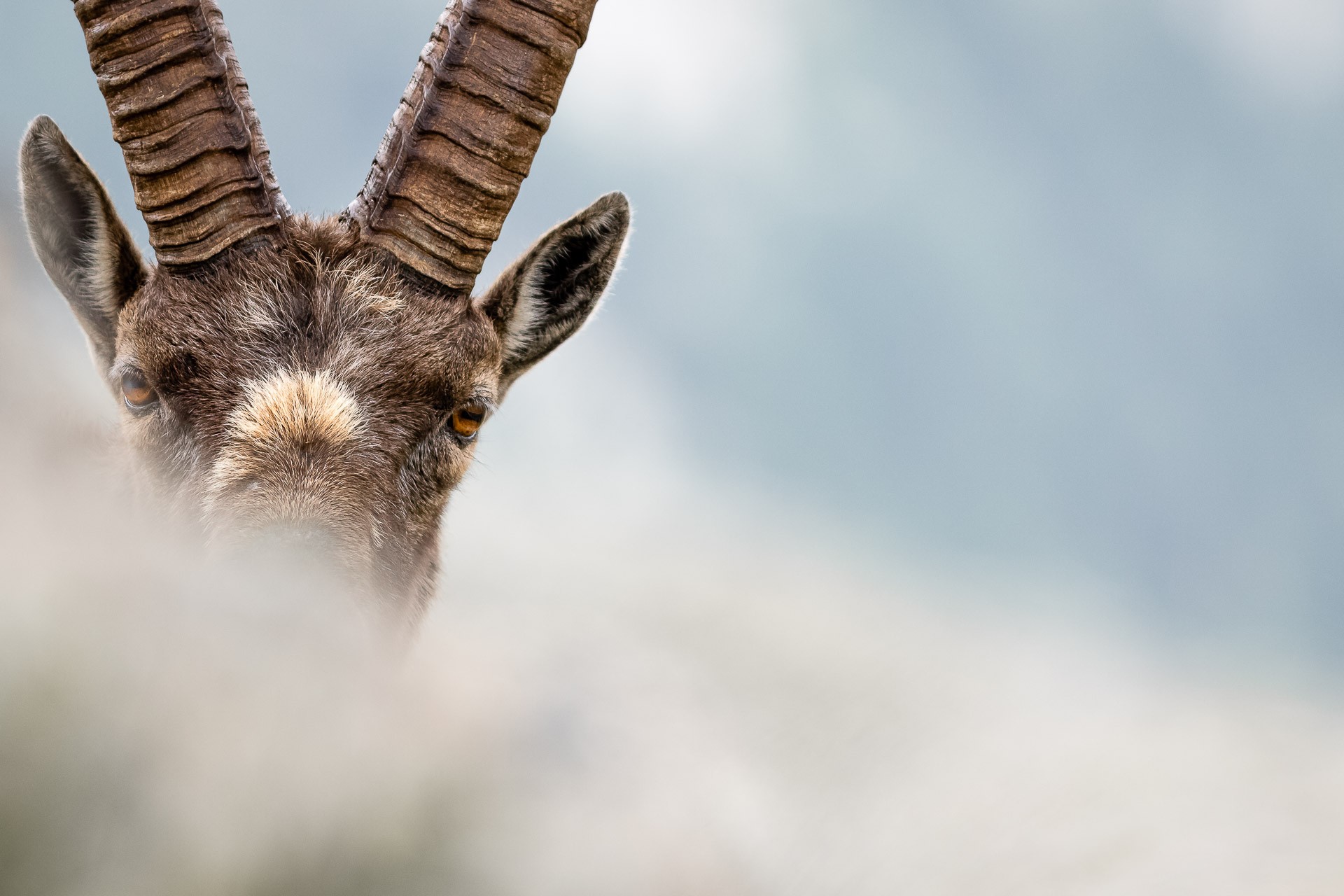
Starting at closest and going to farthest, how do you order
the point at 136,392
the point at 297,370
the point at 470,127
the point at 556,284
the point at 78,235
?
1. the point at 297,370
2. the point at 136,392
3. the point at 470,127
4. the point at 78,235
5. the point at 556,284

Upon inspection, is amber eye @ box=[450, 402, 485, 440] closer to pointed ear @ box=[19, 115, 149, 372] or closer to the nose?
the nose

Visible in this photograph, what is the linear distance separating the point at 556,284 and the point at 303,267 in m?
1.75

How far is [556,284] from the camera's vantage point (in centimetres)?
708

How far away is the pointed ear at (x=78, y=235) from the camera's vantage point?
243 inches

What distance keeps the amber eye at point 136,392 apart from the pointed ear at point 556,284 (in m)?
2.00

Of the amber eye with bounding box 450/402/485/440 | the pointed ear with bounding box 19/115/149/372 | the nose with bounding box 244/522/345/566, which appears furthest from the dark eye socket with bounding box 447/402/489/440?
the pointed ear with bounding box 19/115/149/372

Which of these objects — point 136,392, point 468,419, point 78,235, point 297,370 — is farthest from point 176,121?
point 468,419

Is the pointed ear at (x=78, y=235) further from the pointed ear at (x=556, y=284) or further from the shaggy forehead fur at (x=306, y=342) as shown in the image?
the pointed ear at (x=556, y=284)

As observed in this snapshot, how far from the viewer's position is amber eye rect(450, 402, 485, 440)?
5945 mm

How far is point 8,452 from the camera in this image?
7.88ft

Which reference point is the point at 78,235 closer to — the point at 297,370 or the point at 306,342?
the point at 306,342

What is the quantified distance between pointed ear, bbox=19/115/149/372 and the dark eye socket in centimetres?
214

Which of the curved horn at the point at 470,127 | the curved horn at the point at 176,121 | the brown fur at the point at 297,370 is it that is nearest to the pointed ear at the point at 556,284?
the brown fur at the point at 297,370

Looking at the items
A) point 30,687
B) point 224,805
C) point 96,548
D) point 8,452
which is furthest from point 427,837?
point 8,452
